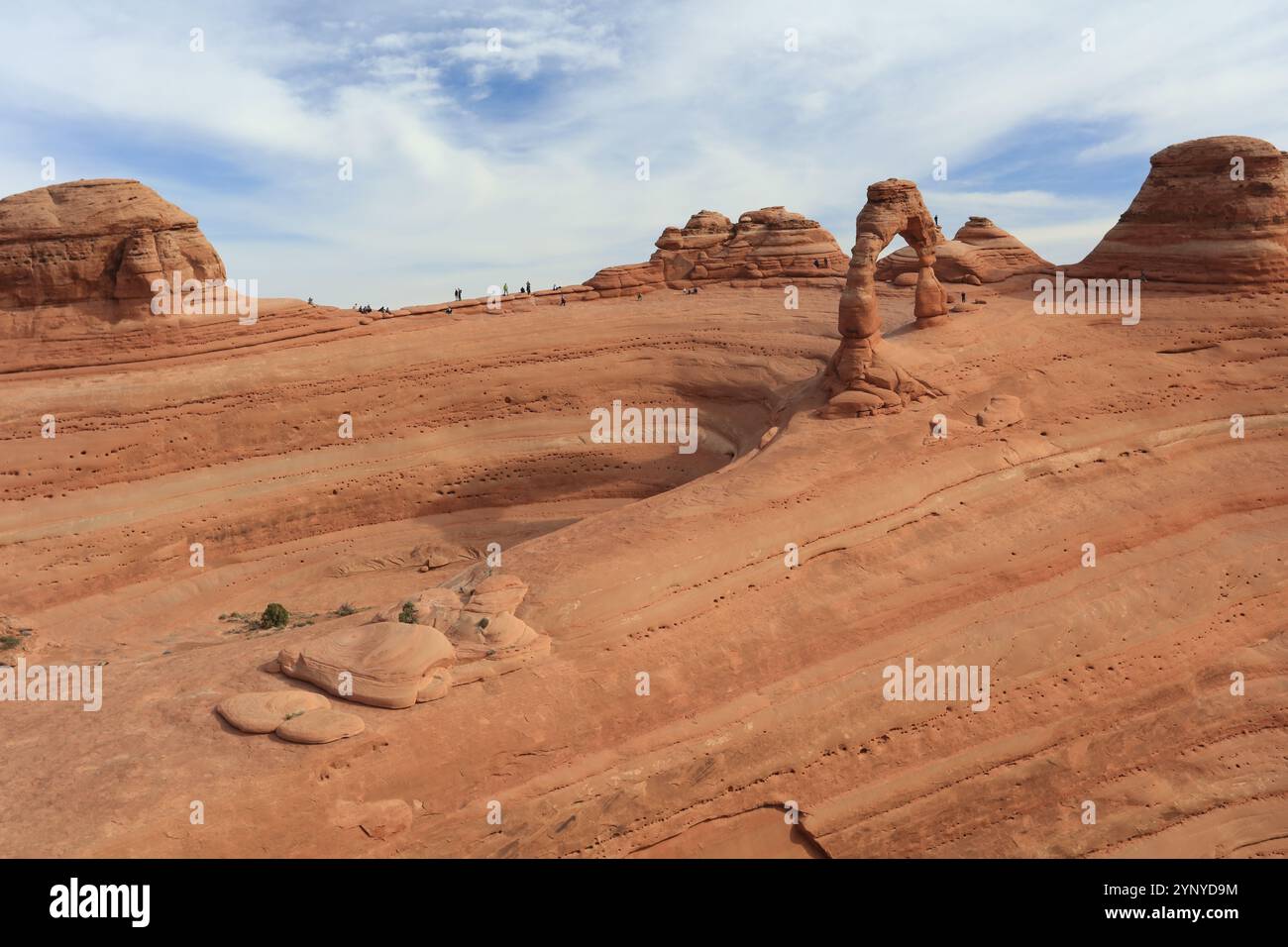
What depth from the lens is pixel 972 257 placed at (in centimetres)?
3584

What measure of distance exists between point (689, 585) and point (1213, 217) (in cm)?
1681

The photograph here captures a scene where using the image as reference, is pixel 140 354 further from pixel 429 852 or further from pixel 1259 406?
pixel 1259 406

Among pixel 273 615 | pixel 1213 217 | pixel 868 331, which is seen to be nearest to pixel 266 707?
pixel 273 615

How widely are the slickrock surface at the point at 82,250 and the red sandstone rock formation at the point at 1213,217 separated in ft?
74.7

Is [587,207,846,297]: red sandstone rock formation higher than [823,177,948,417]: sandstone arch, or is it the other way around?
[587,207,846,297]: red sandstone rock formation

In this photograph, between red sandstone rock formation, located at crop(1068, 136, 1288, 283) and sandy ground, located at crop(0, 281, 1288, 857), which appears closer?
sandy ground, located at crop(0, 281, 1288, 857)

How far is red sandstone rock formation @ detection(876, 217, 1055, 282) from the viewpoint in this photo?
34.5 m

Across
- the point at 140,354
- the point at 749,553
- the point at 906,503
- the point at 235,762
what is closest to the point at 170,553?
the point at 140,354

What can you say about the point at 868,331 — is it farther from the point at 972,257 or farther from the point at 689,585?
the point at 972,257

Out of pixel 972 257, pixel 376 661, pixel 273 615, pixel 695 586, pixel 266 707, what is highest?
pixel 972 257

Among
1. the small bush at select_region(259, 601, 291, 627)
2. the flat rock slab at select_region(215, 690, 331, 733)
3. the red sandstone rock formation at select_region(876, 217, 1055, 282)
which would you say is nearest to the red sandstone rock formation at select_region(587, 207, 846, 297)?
the red sandstone rock formation at select_region(876, 217, 1055, 282)

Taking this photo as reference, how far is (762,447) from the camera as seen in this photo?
18.8 m

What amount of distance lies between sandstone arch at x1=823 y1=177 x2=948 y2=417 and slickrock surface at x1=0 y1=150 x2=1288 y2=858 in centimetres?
11

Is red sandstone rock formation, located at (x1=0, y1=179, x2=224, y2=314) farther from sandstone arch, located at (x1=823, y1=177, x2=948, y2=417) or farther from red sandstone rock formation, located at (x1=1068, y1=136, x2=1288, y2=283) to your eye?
red sandstone rock formation, located at (x1=1068, y1=136, x2=1288, y2=283)
